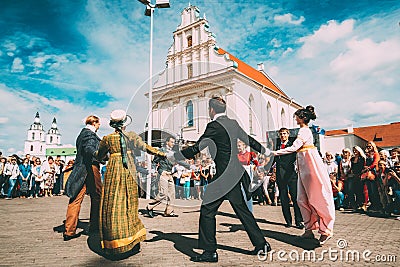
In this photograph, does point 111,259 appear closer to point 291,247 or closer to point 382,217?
point 291,247

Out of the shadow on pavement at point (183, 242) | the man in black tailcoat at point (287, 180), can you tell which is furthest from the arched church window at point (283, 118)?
the shadow on pavement at point (183, 242)

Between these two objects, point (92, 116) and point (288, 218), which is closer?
point (92, 116)

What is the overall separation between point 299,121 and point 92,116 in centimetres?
392

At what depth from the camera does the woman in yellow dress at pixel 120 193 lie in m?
3.94

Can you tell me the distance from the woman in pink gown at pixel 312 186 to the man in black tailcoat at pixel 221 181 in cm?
102

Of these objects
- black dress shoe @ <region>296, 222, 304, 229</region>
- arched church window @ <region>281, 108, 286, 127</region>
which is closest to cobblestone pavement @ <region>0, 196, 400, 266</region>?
black dress shoe @ <region>296, 222, 304, 229</region>

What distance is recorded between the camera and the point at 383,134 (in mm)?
49562

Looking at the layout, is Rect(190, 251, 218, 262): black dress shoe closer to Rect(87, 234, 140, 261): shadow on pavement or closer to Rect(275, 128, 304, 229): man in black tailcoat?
Rect(87, 234, 140, 261): shadow on pavement

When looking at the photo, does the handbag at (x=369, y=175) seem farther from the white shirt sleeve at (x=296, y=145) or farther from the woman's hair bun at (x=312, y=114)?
the white shirt sleeve at (x=296, y=145)

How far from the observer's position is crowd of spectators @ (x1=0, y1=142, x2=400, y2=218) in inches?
310

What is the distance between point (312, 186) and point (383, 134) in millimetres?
54198

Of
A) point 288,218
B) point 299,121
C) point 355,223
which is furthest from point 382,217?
point 299,121

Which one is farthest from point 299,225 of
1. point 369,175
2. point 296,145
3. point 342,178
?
point 342,178

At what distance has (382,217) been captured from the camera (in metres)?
7.48
